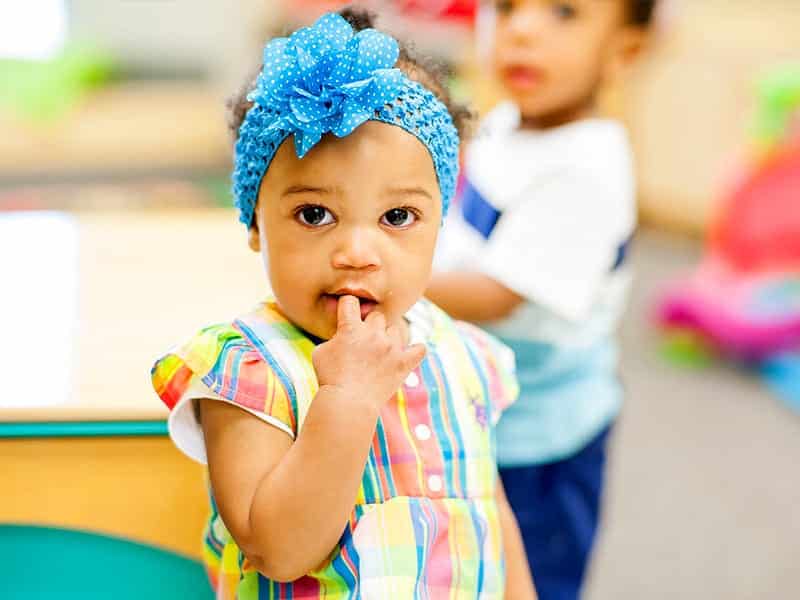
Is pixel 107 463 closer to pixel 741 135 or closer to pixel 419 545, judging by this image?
pixel 419 545

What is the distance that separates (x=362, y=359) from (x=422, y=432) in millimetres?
101

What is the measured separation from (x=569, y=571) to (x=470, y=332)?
506mm

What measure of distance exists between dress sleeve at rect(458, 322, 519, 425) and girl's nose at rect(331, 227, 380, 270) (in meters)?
0.17

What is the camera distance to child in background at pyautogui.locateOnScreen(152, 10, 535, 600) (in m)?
0.70

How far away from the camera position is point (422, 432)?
791 millimetres

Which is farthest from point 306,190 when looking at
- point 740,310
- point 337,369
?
point 740,310

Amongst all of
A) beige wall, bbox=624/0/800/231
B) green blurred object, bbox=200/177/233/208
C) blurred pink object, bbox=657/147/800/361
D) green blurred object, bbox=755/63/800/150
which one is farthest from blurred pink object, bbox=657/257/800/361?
green blurred object, bbox=200/177/233/208

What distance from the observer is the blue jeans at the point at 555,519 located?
1.27 m

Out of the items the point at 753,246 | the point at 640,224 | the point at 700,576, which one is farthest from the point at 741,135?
the point at 700,576

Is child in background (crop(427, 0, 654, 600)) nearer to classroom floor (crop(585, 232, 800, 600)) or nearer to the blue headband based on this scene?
the blue headband

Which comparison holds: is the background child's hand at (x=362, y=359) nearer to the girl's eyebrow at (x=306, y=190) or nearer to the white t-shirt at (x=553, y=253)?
the girl's eyebrow at (x=306, y=190)

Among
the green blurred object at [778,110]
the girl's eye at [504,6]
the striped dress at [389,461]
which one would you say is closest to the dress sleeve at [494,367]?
the striped dress at [389,461]

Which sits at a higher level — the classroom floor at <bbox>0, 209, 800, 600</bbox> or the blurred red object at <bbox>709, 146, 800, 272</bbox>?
the blurred red object at <bbox>709, 146, 800, 272</bbox>

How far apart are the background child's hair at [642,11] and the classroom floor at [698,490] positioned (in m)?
0.93
